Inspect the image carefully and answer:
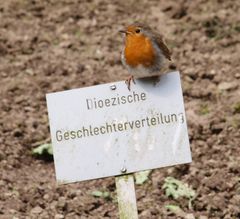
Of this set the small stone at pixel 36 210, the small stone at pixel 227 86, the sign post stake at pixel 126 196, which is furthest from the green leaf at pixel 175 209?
the small stone at pixel 227 86

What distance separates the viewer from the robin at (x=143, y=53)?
372 cm

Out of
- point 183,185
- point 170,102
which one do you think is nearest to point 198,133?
point 183,185

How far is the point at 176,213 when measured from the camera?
174 inches

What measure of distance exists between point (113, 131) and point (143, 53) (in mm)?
664

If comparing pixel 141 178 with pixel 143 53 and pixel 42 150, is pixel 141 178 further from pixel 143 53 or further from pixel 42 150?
pixel 143 53

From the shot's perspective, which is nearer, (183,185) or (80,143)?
(80,143)

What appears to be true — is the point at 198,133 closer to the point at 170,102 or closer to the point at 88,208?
the point at 88,208

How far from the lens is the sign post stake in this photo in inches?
132

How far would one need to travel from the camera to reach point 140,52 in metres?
3.75

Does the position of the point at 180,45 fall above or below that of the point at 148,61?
above

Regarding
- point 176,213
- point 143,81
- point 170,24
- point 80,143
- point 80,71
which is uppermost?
point 170,24

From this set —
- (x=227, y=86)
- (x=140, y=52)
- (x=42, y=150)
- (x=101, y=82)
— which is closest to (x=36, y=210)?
(x=42, y=150)

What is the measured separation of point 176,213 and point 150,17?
3.22 meters

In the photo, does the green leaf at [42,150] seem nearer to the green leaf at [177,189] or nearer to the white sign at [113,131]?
the green leaf at [177,189]
